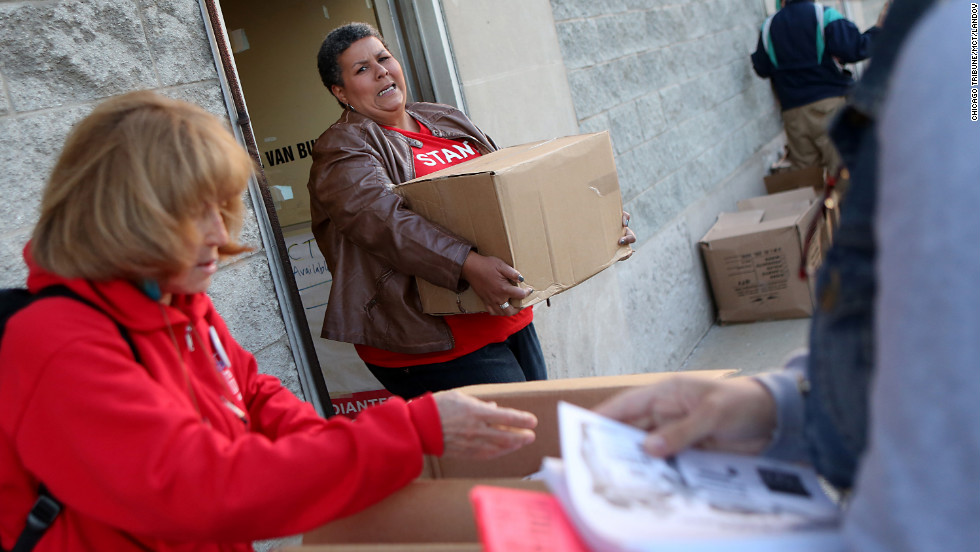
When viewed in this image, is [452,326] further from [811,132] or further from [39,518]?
[811,132]

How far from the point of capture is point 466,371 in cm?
243

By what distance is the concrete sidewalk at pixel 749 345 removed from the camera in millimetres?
4488

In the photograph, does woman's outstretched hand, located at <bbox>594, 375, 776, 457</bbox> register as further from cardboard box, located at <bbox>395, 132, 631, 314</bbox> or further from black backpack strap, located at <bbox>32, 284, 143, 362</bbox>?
cardboard box, located at <bbox>395, 132, 631, 314</bbox>

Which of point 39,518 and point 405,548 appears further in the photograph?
point 39,518

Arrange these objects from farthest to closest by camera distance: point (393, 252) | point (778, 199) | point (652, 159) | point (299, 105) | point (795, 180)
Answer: point (795, 180)
point (778, 199)
point (652, 159)
point (299, 105)
point (393, 252)

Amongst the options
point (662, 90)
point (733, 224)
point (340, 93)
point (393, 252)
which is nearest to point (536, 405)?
point (393, 252)

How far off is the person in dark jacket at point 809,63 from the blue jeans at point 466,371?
15.0 ft

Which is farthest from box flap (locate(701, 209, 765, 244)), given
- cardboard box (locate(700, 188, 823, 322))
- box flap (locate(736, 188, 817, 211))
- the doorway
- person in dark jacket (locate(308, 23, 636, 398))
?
person in dark jacket (locate(308, 23, 636, 398))

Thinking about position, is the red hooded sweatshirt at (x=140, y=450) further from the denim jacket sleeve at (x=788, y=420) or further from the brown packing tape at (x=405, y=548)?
the denim jacket sleeve at (x=788, y=420)

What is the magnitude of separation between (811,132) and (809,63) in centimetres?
57

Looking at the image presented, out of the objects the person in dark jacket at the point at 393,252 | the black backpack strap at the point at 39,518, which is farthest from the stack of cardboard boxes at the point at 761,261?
the black backpack strap at the point at 39,518

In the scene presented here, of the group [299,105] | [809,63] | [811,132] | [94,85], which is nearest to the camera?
[94,85]

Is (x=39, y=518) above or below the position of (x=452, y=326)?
above

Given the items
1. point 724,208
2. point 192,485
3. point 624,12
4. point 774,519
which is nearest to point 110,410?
point 192,485
